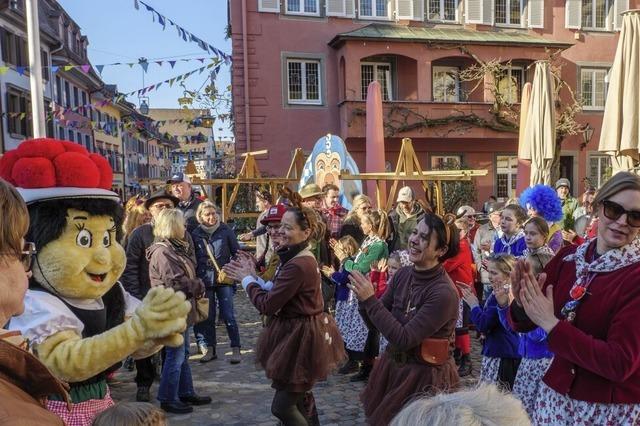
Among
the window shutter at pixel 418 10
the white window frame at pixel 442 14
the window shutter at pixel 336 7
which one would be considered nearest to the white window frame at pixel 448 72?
the white window frame at pixel 442 14

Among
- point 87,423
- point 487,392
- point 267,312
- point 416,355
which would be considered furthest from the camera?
point 267,312

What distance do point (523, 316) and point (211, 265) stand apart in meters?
4.61

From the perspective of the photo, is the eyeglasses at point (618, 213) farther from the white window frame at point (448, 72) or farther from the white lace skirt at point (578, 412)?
the white window frame at point (448, 72)

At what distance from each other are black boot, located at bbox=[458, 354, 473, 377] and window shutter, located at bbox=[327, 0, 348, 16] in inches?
590

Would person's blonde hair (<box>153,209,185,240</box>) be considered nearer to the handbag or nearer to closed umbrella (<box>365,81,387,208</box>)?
the handbag

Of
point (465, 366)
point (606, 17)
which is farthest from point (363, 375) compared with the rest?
point (606, 17)

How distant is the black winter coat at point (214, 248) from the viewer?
6.43 meters

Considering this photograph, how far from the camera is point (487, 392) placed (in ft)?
3.95

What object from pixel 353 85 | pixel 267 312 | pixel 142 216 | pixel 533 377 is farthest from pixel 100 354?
pixel 353 85

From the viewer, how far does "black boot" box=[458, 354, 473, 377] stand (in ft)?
18.8

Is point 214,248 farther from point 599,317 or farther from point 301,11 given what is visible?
point 301,11

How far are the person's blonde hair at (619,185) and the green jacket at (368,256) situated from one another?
351 centimetres

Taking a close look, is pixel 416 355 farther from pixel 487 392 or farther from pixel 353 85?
pixel 353 85

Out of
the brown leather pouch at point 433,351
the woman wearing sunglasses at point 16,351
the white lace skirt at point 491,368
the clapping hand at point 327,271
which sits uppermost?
the woman wearing sunglasses at point 16,351
